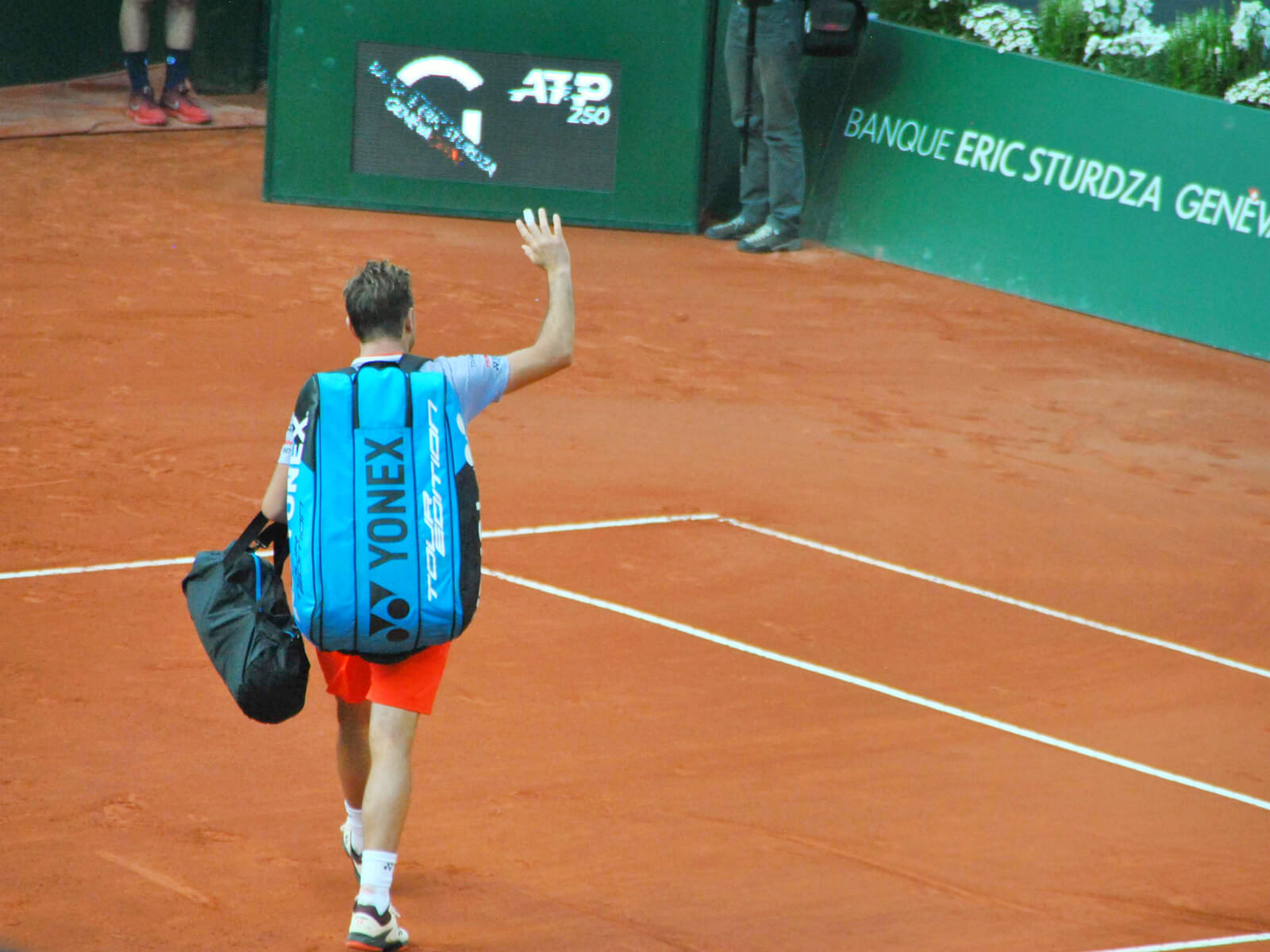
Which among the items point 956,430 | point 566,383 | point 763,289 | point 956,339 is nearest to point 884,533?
point 956,430

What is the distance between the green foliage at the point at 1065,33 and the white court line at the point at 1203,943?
Result: 919 cm

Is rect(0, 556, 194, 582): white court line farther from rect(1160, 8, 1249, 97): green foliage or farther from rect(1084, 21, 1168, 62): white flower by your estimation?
rect(1084, 21, 1168, 62): white flower

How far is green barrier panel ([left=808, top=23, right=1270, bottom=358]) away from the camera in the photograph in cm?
1140

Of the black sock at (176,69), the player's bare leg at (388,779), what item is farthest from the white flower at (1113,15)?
the player's bare leg at (388,779)

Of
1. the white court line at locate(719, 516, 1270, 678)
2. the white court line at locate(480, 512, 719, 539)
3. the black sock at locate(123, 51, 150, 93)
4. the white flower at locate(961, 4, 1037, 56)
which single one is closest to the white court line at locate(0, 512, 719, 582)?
the white court line at locate(480, 512, 719, 539)

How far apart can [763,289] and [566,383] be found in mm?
2748

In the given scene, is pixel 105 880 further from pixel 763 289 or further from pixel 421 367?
pixel 763 289

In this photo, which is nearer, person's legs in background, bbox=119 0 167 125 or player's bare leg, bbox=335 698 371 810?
player's bare leg, bbox=335 698 371 810

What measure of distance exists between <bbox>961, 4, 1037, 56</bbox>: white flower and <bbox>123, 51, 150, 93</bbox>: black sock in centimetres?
686

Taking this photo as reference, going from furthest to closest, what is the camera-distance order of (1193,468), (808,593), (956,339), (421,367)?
(956,339) < (1193,468) < (808,593) < (421,367)

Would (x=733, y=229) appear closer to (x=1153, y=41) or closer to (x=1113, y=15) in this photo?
(x=1113, y=15)

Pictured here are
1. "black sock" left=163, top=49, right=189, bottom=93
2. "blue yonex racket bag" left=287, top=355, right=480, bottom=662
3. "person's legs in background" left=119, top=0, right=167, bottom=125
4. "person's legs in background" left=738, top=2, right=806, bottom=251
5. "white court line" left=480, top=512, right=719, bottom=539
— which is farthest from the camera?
"black sock" left=163, top=49, right=189, bottom=93

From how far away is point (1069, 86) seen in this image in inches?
475

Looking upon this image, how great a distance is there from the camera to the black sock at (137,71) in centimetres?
1465
